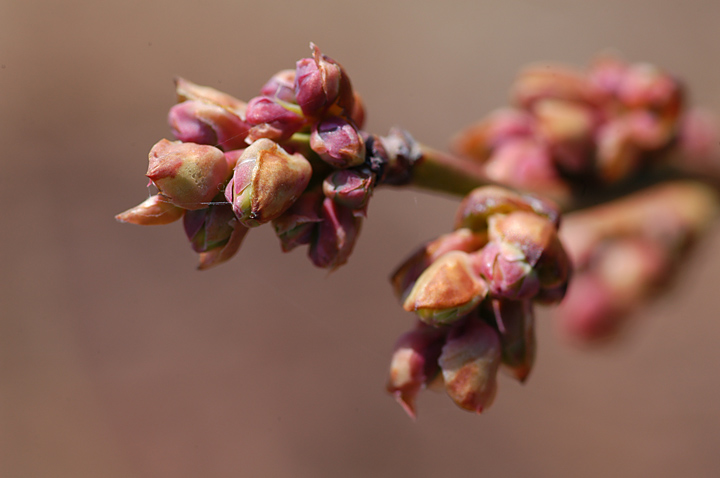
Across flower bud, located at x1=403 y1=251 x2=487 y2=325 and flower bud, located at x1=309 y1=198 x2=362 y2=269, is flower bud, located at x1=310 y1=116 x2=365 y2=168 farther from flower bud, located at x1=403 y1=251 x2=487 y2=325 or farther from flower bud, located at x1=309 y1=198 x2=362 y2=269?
flower bud, located at x1=403 y1=251 x2=487 y2=325

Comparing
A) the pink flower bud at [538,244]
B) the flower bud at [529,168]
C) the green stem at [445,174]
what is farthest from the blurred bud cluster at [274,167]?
the flower bud at [529,168]

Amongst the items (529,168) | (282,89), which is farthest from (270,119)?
(529,168)

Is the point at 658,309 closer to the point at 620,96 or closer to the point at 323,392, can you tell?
the point at 620,96

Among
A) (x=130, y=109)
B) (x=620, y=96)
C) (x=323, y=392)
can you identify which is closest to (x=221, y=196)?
(x=620, y=96)

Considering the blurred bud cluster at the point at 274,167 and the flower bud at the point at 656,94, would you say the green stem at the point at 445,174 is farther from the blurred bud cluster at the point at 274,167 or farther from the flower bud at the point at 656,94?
the flower bud at the point at 656,94

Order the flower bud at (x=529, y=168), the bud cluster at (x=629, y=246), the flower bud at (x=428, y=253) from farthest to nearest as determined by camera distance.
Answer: the bud cluster at (x=629, y=246) → the flower bud at (x=529, y=168) → the flower bud at (x=428, y=253)

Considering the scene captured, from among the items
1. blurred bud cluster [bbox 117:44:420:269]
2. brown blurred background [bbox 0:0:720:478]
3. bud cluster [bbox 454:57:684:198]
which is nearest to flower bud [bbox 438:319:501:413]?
blurred bud cluster [bbox 117:44:420:269]

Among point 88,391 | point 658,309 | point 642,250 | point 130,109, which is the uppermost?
point 130,109
